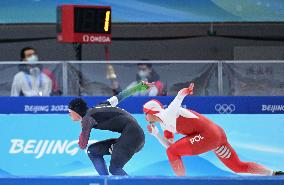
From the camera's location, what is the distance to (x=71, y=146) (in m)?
8.68

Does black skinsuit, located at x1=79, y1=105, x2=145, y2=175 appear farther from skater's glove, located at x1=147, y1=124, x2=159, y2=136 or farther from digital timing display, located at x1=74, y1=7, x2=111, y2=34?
digital timing display, located at x1=74, y1=7, x2=111, y2=34

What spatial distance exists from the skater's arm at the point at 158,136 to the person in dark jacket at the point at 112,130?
28 centimetres

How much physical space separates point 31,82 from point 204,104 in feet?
8.80

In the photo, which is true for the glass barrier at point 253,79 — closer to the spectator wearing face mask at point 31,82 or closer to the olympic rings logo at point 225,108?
the olympic rings logo at point 225,108

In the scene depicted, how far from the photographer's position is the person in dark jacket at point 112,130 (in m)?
8.11

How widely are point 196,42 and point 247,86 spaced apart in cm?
514

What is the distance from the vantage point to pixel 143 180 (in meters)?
5.83

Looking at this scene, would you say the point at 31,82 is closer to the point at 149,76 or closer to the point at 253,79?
the point at 149,76

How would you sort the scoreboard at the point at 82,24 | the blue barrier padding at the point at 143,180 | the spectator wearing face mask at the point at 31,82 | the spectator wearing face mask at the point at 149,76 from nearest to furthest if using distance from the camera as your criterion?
1. the blue barrier padding at the point at 143,180
2. the spectator wearing face mask at the point at 31,82
3. the spectator wearing face mask at the point at 149,76
4. the scoreboard at the point at 82,24

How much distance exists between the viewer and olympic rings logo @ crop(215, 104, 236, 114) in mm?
11031

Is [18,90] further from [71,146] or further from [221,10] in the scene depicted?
[221,10]

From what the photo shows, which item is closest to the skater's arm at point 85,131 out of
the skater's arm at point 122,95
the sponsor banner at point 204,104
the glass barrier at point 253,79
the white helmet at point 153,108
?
the skater's arm at point 122,95

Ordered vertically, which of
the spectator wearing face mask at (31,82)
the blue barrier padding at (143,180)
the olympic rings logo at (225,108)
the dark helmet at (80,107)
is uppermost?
the blue barrier padding at (143,180)

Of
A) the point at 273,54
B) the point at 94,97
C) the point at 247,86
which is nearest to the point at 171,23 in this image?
the point at 273,54
